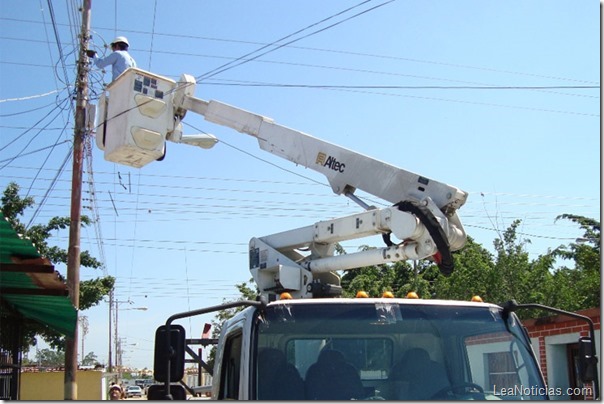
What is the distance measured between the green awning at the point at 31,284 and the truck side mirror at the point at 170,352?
4.07 metres

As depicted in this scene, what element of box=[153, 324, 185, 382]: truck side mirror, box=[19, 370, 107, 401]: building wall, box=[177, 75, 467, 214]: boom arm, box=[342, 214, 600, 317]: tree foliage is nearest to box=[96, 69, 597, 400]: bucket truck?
box=[153, 324, 185, 382]: truck side mirror

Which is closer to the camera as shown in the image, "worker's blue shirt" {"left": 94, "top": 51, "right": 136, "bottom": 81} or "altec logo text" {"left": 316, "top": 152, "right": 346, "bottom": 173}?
"altec logo text" {"left": 316, "top": 152, "right": 346, "bottom": 173}

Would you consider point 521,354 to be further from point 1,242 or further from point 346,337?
point 1,242

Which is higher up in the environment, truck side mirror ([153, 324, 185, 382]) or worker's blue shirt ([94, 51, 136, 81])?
worker's blue shirt ([94, 51, 136, 81])

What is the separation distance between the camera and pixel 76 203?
1584 centimetres

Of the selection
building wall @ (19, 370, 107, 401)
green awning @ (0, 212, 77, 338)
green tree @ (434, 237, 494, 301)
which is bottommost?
building wall @ (19, 370, 107, 401)

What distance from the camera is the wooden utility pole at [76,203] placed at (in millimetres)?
15391

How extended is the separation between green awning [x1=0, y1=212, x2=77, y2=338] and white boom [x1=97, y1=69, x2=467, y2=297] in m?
1.87

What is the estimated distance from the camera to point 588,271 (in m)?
19.8

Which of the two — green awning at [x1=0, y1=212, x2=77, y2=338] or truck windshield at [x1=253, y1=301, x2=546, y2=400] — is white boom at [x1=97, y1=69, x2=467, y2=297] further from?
truck windshield at [x1=253, y1=301, x2=546, y2=400]

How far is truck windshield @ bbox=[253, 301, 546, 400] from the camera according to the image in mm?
4746

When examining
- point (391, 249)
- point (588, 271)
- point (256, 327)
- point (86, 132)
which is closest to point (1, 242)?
point (391, 249)

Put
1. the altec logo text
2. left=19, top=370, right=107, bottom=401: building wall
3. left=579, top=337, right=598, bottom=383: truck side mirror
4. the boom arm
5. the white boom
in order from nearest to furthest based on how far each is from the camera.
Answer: left=579, top=337, right=598, bottom=383: truck side mirror < the white boom < the boom arm < the altec logo text < left=19, top=370, right=107, bottom=401: building wall

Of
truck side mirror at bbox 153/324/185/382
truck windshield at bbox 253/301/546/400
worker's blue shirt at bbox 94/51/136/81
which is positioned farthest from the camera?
worker's blue shirt at bbox 94/51/136/81
